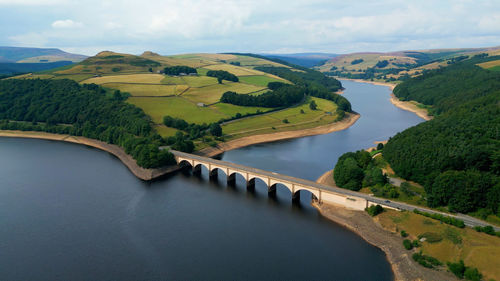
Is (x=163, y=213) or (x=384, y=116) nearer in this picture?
(x=163, y=213)

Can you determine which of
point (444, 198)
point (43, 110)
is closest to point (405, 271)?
point (444, 198)

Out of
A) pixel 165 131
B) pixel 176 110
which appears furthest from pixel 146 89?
pixel 165 131

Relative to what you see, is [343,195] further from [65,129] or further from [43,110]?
[43,110]

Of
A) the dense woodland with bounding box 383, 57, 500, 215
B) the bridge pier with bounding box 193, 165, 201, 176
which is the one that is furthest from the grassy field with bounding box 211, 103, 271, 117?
the dense woodland with bounding box 383, 57, 500, 215

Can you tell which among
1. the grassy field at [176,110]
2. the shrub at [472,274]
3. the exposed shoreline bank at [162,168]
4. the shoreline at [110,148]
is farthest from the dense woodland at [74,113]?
the shrub at [472,274]

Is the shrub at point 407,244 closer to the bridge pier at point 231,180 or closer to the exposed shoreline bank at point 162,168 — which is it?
the bridge pier at point 231,180
